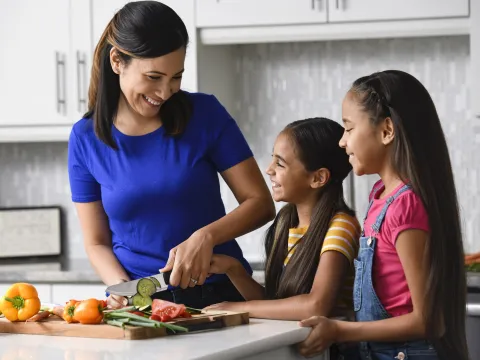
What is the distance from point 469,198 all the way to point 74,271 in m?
1.46

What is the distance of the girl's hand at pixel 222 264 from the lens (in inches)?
78.5

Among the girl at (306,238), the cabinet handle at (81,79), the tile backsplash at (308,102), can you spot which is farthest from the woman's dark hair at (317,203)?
the cabinet handle at (81,79)

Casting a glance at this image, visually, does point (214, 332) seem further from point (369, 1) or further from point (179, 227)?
point (369, 1)

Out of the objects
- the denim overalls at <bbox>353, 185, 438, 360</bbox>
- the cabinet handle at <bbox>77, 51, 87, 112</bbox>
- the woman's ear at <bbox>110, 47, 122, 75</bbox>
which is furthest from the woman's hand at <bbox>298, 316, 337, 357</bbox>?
the cabinet handle at <bbox>77, 51, 87, 112</bbox>

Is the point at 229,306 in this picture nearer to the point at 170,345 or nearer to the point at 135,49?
the point at 170,345

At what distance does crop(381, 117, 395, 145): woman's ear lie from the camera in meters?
1.91

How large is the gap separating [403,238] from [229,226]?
400 mm

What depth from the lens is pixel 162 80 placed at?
80.7 inches

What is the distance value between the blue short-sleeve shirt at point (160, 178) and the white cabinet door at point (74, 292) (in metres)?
1.12

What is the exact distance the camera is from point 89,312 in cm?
171

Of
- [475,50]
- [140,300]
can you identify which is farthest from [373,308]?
[475,50]

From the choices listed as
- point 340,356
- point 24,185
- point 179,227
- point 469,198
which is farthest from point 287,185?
point 24,185

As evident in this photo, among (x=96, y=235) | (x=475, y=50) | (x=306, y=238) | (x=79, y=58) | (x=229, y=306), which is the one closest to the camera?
(x=229, y=306)

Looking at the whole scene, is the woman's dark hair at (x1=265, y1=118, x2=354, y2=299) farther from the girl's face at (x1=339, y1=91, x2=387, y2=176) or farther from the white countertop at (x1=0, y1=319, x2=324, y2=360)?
the white countertop at (x1=0, y1=319, x2=324, y2=360)
